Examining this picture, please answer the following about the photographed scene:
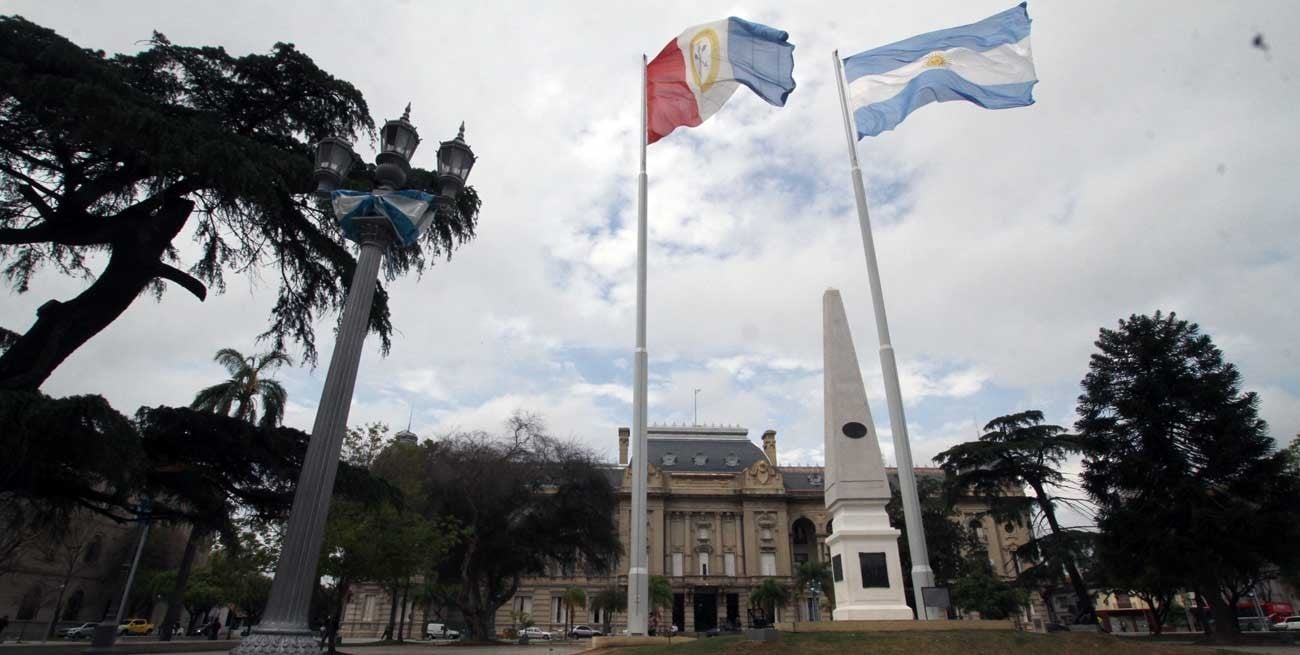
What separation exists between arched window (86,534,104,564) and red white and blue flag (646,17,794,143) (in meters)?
51.8

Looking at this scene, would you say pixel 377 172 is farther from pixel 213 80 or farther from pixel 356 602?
pixel 356 602

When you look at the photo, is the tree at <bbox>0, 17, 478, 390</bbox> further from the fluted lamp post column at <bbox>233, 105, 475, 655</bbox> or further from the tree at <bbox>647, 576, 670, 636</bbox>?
the tree at <bbox>647, 576, 670, 636</bbox>

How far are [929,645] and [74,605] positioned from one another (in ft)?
192

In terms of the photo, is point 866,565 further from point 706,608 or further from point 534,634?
point 706,608

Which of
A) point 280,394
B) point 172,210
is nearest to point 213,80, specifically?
point 172,210

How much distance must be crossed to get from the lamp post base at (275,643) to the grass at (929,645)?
7181mm

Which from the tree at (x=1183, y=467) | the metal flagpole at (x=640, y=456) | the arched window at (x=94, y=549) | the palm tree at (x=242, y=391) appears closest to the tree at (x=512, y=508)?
the palm tree at (x=242, y=391)

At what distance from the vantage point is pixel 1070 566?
96.1ft

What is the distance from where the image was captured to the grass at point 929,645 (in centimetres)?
1150

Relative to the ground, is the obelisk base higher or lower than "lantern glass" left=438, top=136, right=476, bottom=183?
lower

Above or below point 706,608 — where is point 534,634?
below

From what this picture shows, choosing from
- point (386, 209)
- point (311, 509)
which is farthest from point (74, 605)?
point (311, 509)

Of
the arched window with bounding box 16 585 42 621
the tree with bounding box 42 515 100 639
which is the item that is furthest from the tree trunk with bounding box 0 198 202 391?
the arched window with bounding box 16 585 42 621

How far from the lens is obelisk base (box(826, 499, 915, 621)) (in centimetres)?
1548
